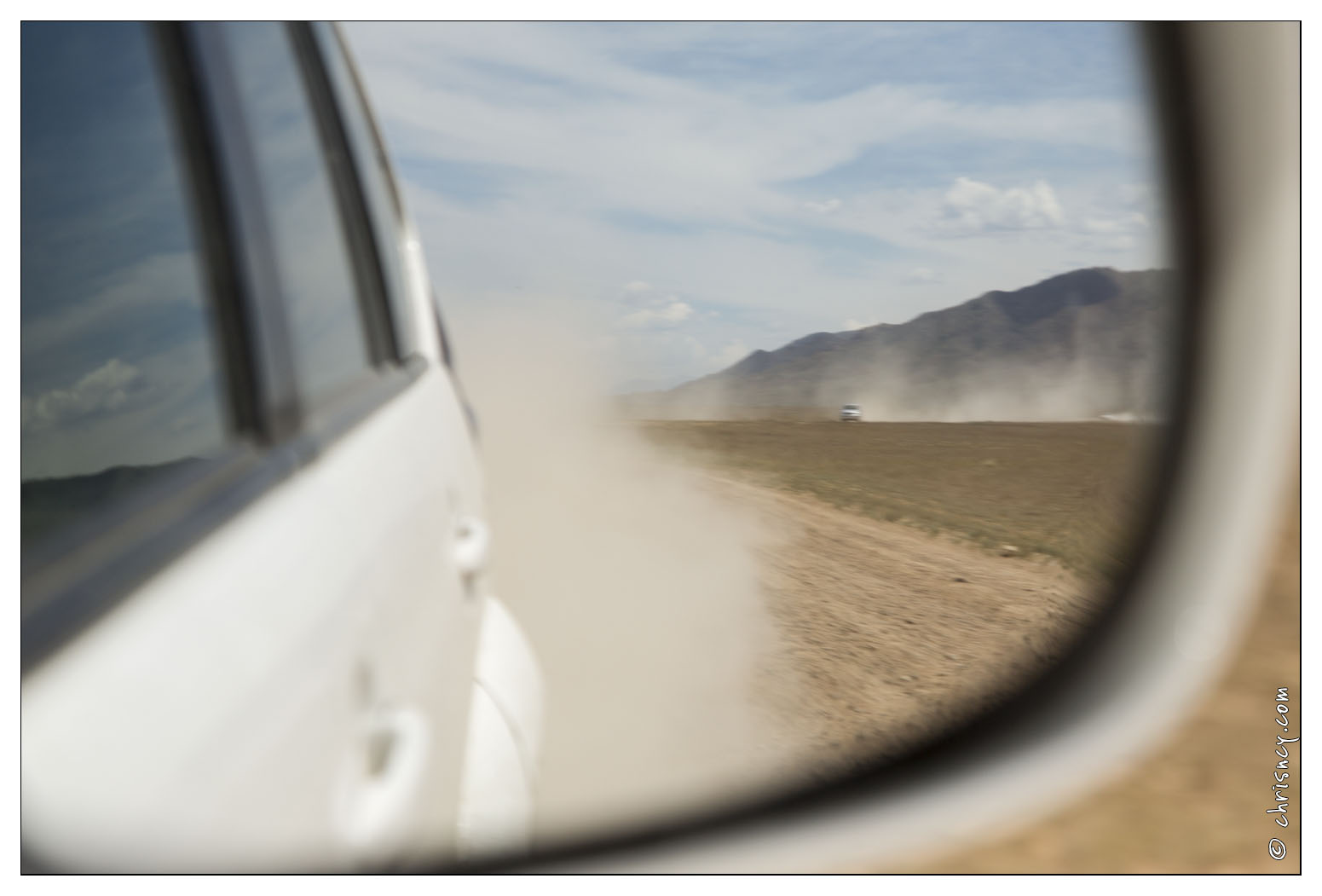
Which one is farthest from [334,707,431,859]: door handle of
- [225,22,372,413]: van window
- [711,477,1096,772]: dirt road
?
[711,477,1096,772]: dirt road

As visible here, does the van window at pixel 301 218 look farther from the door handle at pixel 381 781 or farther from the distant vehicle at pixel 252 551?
the door handle at pixel 381 781

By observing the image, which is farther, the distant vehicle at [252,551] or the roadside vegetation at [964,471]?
the roadside vegetation at [964,471]

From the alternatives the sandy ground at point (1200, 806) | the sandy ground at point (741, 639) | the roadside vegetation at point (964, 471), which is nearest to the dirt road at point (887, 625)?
the sandy ground at point (741, 639)

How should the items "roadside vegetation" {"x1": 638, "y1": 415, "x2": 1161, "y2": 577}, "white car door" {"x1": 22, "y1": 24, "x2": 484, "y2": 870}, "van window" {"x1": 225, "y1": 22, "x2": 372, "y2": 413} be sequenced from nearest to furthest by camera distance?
"white car door" {"x1": 22, "y1": 24, "x2": 484, "y2": 870}
"van window" {"x1": 225, "y1": 22, "x2": 372, "y2": 413}
"roadside vegetation" {"x1": 638, "y1": 415, "x2": 1161, "y2": 577}

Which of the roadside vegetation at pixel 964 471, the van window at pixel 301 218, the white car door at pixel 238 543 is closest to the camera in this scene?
the white car door at pixel 238 543

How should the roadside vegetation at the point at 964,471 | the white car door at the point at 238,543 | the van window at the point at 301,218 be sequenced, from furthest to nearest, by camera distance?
the roadside vegetation at the point at 964,471, the van window at the point at 301,218, the white car door at the point at 238,543

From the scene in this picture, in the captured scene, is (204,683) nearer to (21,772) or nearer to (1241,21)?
(21,772)

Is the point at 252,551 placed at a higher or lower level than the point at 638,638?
higher

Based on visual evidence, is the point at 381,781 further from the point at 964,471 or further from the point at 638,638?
the point at 964,471

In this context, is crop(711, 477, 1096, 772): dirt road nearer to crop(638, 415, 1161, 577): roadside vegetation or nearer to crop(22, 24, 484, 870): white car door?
crop(638, 415, 1161, 577): roadside vegetation

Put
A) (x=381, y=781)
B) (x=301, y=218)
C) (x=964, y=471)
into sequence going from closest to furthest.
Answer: (x=381, y=781) → (x=301, y=218) → (x=964, y=471)

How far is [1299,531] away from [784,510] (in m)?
12.8

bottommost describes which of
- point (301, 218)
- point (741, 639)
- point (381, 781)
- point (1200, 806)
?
point (741, 639)

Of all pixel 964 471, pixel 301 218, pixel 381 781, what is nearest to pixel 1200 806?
pixel 381 781
